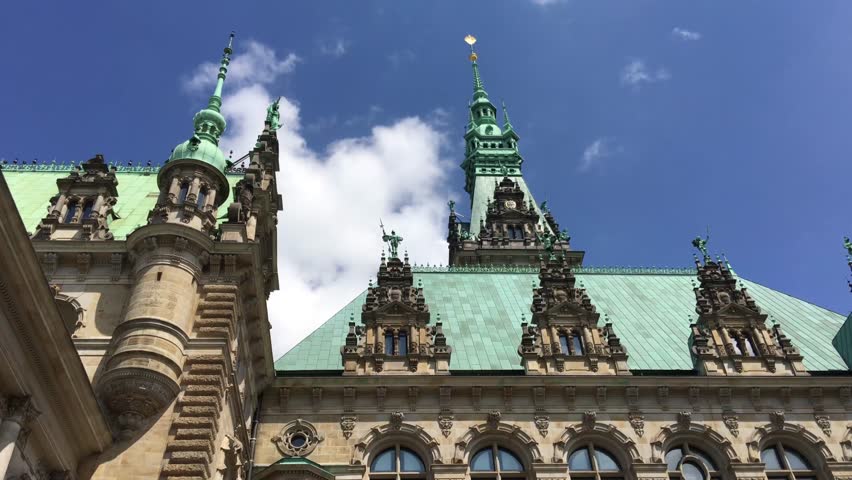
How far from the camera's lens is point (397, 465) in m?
21.7

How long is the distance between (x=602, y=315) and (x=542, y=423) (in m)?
7.73

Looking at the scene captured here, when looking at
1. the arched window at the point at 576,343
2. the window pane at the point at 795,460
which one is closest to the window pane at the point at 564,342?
the arched window at the point at 576,343

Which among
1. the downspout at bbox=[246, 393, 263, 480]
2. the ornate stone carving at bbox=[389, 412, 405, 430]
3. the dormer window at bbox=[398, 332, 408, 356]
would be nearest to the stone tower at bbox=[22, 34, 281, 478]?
the downspout at bbox=[246, 393, 263, 480]

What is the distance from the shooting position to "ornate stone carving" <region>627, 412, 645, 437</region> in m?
22.5

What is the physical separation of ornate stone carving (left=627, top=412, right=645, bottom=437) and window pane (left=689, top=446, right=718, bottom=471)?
154 cm

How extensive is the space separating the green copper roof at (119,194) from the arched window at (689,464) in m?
17.2

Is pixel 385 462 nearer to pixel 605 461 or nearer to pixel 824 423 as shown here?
pixel 605 461

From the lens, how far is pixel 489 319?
1132 inches

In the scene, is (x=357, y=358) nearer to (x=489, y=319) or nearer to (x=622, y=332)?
(x=489, y=319)

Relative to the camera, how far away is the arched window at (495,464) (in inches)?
850

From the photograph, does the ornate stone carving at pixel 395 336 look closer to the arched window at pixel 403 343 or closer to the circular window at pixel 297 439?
the arched window at pixel 403 343

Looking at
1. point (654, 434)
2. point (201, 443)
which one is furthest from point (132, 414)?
point (654, 434)

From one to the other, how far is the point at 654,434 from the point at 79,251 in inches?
664

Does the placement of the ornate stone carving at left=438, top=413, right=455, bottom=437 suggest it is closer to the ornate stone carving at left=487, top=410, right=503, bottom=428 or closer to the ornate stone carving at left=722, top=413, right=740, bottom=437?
the ornate stone carving at left=487, top=410, right=503, bottom=428
